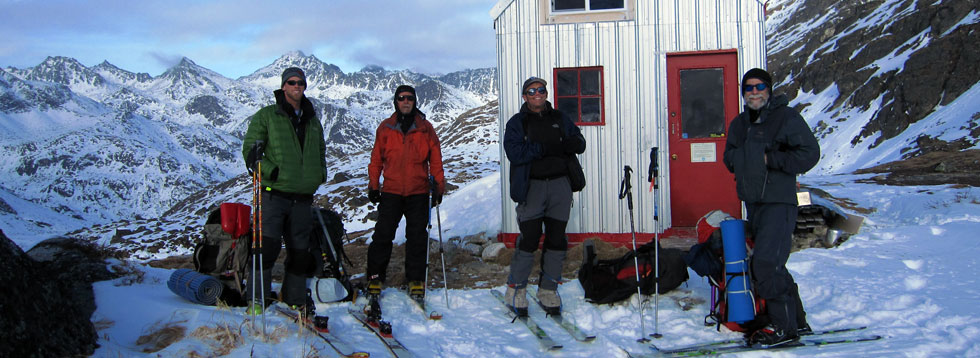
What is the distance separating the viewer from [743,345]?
4.44 metres

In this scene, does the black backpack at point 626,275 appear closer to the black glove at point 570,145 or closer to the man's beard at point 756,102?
the black glove at point 570,145

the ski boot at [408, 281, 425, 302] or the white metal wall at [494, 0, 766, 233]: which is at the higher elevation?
the white metal wall at [494, 0, 766, 233]

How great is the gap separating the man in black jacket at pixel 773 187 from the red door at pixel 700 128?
3.99 m

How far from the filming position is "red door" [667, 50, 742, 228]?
8500mm

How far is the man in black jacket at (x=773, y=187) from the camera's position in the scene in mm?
4363

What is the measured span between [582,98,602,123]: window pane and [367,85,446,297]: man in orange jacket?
329 cm

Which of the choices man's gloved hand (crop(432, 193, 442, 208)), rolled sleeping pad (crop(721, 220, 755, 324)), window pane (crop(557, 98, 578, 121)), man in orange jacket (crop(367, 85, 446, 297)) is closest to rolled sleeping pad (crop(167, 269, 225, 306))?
man in orange jacket (crop(367, 85, 446, 297))

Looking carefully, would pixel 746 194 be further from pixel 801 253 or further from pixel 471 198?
pixel 471 198

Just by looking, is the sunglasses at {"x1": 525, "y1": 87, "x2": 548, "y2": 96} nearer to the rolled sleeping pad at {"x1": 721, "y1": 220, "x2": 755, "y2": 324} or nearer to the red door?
the rolled sleeping pad at {"x1": 721, "y1": 220, "x2": 755, "y2": 324}

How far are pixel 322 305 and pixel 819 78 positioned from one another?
6275cm

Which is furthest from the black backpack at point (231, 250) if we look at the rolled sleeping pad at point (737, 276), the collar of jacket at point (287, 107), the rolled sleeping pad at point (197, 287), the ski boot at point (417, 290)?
the rolled sleeping pad at point (737, 276)

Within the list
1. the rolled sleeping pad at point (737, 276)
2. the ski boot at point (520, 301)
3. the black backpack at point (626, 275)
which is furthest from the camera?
the black backpack at point (626, 275)

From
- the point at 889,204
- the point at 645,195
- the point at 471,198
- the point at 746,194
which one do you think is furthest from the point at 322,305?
the point at 889,204

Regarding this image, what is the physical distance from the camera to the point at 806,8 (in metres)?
109
